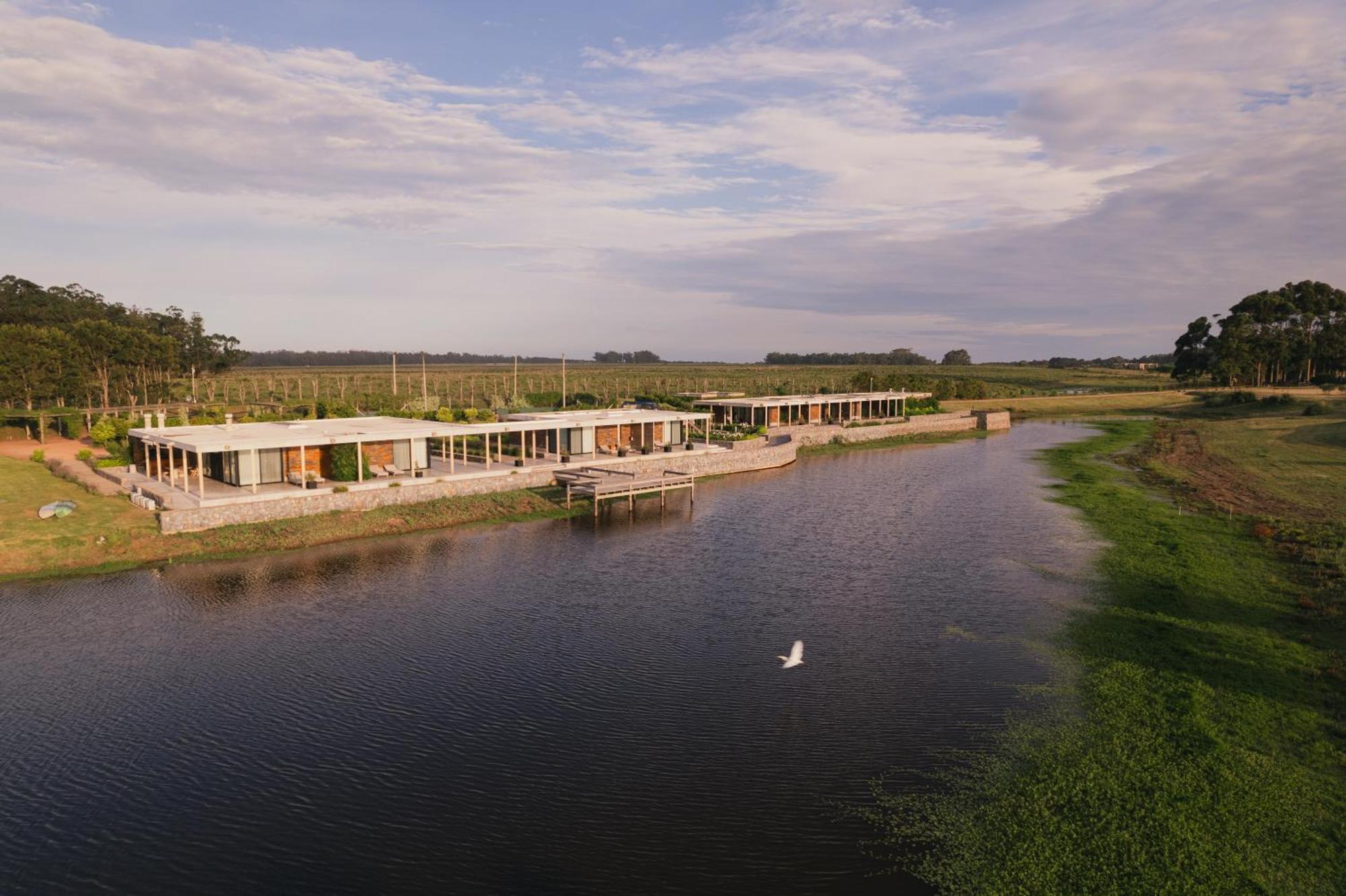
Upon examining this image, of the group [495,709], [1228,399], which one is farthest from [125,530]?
[1228,399]

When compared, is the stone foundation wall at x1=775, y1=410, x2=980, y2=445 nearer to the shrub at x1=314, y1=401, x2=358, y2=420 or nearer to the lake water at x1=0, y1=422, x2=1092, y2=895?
the shrub at x1=314, y1=401, x2=358, y2=420

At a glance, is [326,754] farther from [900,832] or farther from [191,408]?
[191,408]

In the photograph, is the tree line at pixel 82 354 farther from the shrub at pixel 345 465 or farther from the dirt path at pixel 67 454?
the shrub at pixel 345 465

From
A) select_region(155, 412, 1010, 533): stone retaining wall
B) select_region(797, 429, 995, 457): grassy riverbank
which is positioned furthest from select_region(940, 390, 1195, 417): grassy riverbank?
select_region(155, 412, 1010, 533): stone retaining wall

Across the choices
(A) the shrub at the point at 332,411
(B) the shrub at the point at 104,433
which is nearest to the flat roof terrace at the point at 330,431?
(A) the shrub at the point at 332,411

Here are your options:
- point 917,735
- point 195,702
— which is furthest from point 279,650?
point 917,735

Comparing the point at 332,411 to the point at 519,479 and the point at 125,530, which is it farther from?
the point at 125,530
